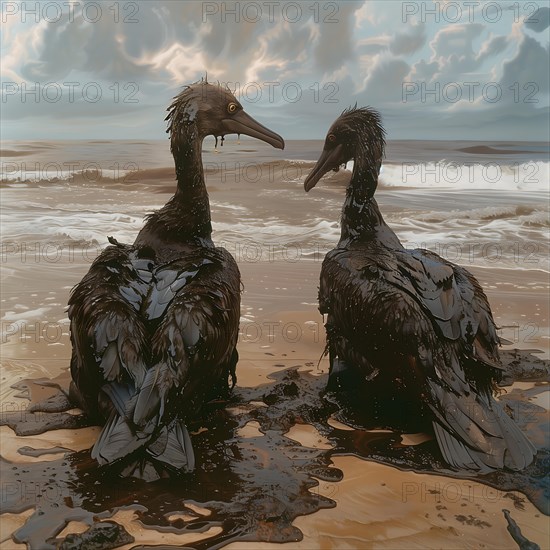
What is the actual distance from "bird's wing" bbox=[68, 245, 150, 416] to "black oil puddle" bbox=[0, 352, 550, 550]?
0.40m

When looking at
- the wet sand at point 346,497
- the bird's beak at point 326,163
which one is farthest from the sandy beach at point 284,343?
the bird's beak at point 326,163

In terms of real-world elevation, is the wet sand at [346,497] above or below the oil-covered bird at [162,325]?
below

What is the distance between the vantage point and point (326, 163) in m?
5.11

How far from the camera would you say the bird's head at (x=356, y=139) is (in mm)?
4773

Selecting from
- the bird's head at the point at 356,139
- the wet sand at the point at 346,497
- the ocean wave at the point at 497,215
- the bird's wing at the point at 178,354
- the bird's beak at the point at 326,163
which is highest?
the bird's head at the point at 356,139

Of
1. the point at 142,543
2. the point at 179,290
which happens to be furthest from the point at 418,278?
the point at 142,543

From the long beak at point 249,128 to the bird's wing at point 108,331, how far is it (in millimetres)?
1339

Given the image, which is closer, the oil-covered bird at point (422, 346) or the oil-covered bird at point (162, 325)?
the oil-covered bird at point (162, 325)

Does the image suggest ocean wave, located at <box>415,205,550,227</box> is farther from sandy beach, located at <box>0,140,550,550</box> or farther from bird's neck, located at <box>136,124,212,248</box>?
bird's neck, located at <box>136,124,212,248</box>

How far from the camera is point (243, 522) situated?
3068 millimetres

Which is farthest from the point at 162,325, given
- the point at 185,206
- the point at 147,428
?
the point at 185,206

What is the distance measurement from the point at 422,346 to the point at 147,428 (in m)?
1.46

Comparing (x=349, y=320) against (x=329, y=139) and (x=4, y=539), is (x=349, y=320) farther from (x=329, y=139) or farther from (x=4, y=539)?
(x=4, y=539)

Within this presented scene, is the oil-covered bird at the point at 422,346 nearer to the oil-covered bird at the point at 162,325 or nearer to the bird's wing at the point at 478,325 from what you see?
the bird's wing at the point at 478,325
